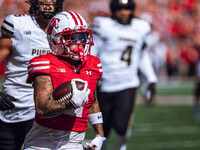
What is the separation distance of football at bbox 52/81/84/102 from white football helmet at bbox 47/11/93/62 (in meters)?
0.22

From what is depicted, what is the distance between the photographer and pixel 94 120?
3.05m

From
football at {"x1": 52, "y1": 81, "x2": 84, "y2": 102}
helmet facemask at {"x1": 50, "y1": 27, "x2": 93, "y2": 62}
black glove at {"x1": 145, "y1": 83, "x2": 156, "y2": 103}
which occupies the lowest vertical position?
black glove at {"x1": 145, "y1": 83, "x2": 156, "y2": 103}

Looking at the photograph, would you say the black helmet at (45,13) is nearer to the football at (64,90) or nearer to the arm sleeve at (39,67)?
the arm sleeve at (39,67)

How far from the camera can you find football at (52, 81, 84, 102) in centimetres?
253

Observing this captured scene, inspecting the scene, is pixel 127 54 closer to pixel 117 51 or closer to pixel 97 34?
pixel 117 51

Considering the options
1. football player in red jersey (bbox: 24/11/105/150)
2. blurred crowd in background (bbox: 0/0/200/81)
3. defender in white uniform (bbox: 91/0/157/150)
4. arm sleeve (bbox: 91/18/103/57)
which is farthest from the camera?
blurred crowd in background (bbox: 0/0/200/81)

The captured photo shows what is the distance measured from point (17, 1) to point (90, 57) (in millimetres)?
1511

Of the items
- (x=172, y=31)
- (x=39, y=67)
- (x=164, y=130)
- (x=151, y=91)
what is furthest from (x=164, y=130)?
(x=172, y=31)

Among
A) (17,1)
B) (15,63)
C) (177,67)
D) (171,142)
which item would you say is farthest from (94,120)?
(177,67)

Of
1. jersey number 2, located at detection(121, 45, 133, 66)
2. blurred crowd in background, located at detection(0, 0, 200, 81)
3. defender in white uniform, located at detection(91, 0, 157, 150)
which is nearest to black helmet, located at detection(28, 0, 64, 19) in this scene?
defender in white uniform, located at detection(91, 0, 157, 150)

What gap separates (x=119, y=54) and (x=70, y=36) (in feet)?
8.95

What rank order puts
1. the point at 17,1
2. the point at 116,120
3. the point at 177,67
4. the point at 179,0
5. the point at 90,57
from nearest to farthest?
the point at 90,57 → the point at 17,1 → the point at 116,120 → the point at 179,0 → the point at 177,67

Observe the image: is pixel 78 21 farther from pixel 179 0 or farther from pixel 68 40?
pixel 179 0

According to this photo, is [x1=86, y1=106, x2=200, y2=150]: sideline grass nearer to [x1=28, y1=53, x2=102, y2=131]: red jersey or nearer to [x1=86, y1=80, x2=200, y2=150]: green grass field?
[x1=86, y1=80, x2=200, y2=150]: green grass field
